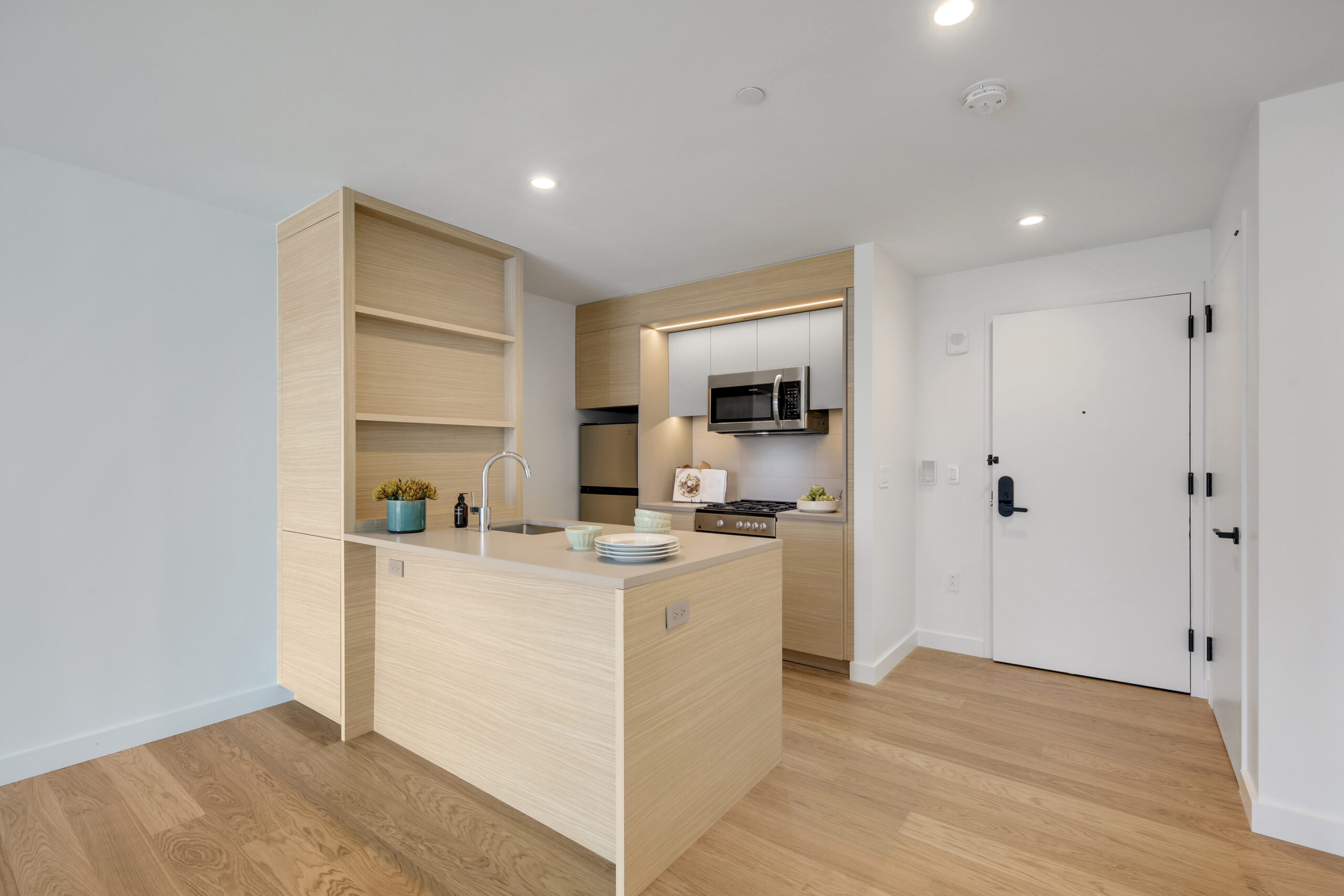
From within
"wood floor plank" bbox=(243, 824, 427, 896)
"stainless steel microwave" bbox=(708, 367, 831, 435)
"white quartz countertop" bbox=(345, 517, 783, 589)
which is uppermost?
"stainless steel microwave" bbox=(708, 367, 831, 435)

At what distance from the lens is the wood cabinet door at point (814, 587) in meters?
3.46

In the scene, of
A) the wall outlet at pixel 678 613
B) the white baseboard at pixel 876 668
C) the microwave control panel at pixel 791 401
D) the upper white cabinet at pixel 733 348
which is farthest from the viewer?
the upper white cabinet at pixel 733 348

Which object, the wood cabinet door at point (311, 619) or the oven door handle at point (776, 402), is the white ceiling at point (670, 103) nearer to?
the oven door handle at point (776, 402)

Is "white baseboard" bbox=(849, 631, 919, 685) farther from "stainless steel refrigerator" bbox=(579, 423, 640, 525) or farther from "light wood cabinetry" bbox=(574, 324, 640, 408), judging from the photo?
"light wood cabinetry" bbox=(574, 324, 640, 408)

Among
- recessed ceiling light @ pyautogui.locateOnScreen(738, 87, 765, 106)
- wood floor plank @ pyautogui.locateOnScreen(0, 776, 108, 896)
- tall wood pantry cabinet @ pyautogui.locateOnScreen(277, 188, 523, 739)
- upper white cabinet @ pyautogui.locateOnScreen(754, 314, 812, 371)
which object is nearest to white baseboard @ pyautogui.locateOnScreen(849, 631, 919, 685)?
upper white cabinet @ pyautogui.locateOnScreen(754, 314, 812, 371)

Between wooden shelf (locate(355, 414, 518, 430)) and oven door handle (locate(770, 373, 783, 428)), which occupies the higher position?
oven door handle (locate(770, 373, 783, 428))

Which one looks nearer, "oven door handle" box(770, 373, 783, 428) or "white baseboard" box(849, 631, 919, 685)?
"white baseboard" box(849, 631, 919, 685)

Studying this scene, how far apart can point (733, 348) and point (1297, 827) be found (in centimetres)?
332

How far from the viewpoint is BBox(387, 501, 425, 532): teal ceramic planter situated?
2.60 metres

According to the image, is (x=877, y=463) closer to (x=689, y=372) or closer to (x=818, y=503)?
(x=818, y=503)

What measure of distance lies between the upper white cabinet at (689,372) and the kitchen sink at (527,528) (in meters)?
1.60

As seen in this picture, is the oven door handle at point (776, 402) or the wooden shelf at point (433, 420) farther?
the oven door handle at point (776, 402)

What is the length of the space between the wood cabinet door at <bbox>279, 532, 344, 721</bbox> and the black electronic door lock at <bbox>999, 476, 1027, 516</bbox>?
11.8 ft

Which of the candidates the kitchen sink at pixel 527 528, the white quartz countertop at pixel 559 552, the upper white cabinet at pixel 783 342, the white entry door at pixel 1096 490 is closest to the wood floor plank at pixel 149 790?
the white quartz countertop at pixel 559 552
